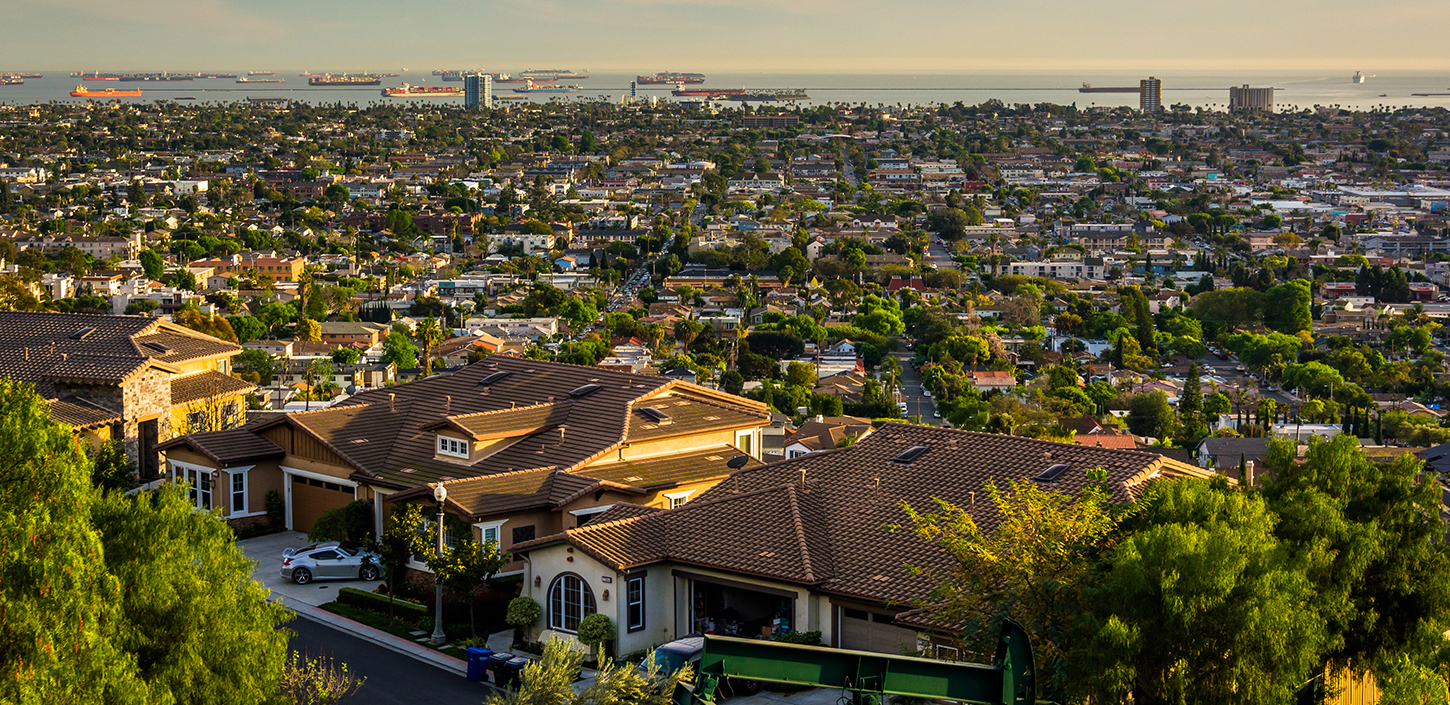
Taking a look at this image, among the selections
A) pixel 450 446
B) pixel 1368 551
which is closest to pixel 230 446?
pixel 450 446

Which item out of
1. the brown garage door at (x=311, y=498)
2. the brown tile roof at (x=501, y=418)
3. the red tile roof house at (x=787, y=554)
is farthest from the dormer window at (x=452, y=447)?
the red tile roof house at (x=787, y=554)

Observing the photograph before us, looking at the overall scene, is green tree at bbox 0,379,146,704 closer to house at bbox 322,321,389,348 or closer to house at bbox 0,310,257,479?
house at bbox 0,310,257,479

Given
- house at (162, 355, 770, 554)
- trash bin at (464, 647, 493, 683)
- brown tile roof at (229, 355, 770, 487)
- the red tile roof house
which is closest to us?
trash bin at (464, 647, 493, 683)

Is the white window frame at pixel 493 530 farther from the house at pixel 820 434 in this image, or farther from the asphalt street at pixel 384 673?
the house at pixel 820 434

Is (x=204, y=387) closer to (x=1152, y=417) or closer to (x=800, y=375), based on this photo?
(x=800, y=375)

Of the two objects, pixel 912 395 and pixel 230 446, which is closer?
pixel 230 446

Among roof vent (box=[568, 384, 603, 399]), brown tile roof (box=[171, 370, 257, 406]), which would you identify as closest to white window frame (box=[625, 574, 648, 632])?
roof vent (box=[568, 384, 603, 399])

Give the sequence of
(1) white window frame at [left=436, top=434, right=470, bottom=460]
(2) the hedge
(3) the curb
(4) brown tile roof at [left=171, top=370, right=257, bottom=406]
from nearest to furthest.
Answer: (3) the curb
(2) the hedge
(1) white window frame at [left=436, top=434, right=470, bottom=460]
(4) brown tile roof at [left=171, top=370, right=257, bottom=406]
